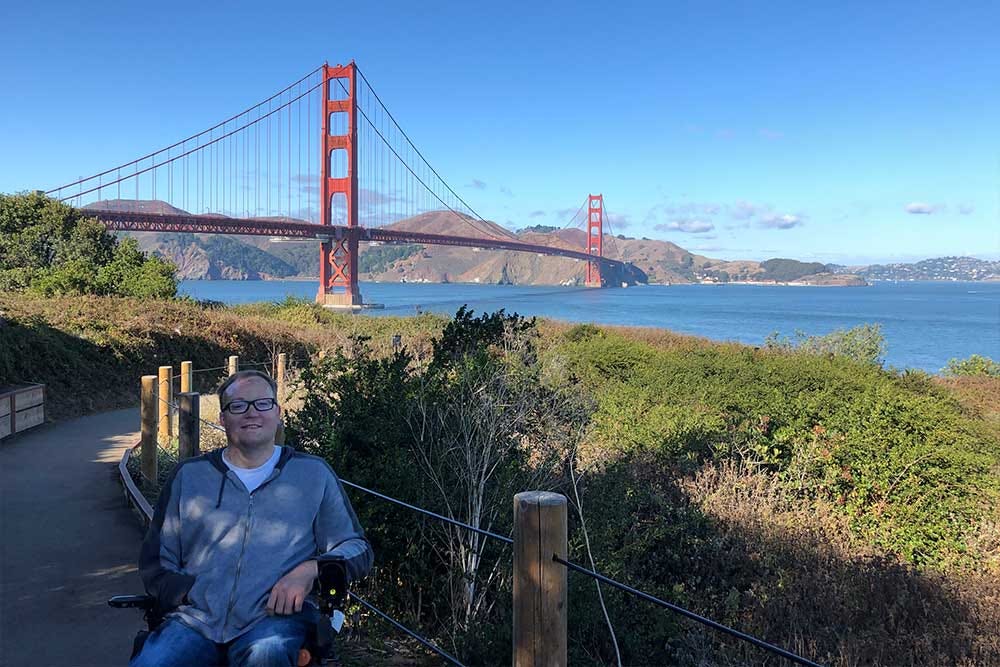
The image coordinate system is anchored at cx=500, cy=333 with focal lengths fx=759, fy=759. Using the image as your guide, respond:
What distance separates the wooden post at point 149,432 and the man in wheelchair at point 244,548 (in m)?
4.12

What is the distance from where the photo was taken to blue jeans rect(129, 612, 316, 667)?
2.14 metres

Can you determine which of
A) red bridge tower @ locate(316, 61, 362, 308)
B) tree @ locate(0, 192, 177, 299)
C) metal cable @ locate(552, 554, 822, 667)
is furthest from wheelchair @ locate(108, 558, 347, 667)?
red bridge tower @ locate(316, 61, 362, 308)

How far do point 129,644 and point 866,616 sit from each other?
14.3ft

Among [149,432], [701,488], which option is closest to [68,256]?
[149,432]

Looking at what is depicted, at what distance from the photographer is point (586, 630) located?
414 centimetres

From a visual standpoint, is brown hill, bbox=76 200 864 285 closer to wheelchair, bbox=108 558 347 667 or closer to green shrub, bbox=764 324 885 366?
green shrub, bbox=764 324 885 366

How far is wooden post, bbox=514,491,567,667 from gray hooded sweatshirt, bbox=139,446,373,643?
0.52 m

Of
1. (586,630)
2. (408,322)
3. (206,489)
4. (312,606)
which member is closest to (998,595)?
(586,630)

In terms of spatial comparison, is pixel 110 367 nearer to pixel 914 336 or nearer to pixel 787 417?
pixel 787 417

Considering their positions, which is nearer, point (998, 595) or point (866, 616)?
point (866, 616)

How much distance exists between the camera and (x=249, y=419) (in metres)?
2.33

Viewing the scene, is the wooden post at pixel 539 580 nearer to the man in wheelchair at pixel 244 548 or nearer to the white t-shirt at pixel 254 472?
the man in wheelchair at pixel 244 548

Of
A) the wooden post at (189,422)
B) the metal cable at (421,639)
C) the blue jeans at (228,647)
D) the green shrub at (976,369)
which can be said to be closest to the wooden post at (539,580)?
the metal cable at (421,639)

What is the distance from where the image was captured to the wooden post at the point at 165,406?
7.20m
